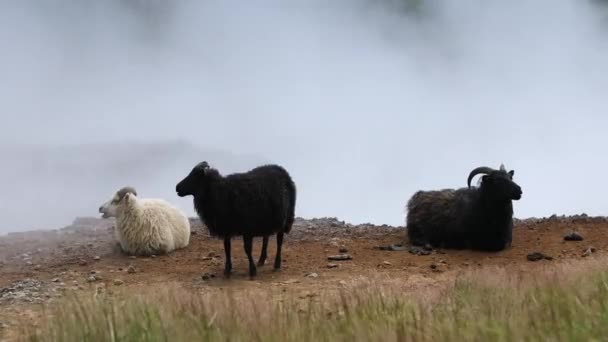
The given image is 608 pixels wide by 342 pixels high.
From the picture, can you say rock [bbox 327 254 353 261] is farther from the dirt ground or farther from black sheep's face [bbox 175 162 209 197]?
black sheep's face [bbox 175 162 209 197]

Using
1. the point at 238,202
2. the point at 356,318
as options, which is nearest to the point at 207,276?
the point at 238,202

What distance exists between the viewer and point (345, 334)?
4.70m

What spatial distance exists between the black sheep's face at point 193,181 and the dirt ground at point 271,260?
1.62 m

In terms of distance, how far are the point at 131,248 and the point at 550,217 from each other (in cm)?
1115

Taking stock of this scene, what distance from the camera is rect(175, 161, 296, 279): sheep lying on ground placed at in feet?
43.9

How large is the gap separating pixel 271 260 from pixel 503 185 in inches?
217

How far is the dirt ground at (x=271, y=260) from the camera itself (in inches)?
483

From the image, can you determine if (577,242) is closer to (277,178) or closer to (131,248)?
(277,178)

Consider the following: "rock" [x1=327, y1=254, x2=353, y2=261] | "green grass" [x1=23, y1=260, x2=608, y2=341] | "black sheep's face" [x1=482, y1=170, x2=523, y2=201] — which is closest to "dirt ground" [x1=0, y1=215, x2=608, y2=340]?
"rock" [x1=327, y1=254, x2=353, y2=261]

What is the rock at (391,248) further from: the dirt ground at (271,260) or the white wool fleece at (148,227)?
the white wool fleece at (148,227)

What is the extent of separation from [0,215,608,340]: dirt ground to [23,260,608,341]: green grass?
432 centimetres

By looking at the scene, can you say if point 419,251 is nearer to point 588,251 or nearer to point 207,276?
point 588,251

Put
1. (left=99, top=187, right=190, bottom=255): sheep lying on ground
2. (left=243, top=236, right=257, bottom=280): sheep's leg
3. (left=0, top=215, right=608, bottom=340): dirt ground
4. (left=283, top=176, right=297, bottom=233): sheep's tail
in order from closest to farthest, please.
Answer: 1. (left=0, top=215, right=608, bottom=340): dirt ground
2. (left=243, top=236, right=257, bottom=280): sheep's leg
3. (left=283, top=176, right=297, bottom=233): sheep's tail
4. (left=99, top=187, right=190, bottom=255): sheep lying on ground

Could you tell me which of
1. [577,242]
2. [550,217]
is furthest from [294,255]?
[550,217]
